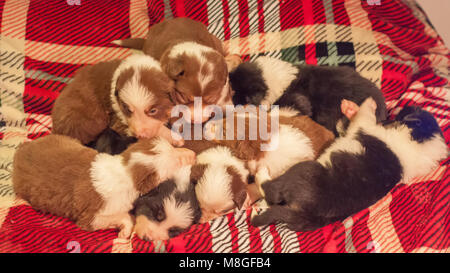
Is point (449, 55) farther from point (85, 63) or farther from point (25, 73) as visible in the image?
point (25, 73)

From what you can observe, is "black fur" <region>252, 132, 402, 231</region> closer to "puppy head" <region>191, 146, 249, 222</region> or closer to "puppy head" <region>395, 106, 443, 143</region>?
"puppy head" <region>191, 146, 249, 222</region>

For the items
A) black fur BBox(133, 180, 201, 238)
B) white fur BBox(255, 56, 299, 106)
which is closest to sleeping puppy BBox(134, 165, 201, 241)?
black fur BBox(133, 180, 201, 238)

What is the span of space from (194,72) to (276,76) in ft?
2.83

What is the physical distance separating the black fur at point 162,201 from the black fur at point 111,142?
0.55m

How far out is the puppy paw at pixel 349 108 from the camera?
3154 millimetres

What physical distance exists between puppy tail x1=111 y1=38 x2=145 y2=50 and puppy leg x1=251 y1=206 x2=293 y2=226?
221 cm

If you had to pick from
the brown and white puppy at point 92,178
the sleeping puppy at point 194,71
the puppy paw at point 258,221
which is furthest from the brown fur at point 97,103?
the puppy paw at point 258,221

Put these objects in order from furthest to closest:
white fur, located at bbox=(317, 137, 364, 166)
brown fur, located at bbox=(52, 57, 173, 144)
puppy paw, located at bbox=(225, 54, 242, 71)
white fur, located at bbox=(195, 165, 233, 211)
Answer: puppy paw, located at bbox=(225, 54, 242, 71) → brown fur, located at bbox=(52, 57, 173, 144) → white fur, located at bbox=(317, 137, 364, 166) → white fur, located at bbox=(195, 165, 233, 211)

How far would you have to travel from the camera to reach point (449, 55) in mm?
3760

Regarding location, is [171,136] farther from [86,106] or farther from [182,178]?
[86,106]

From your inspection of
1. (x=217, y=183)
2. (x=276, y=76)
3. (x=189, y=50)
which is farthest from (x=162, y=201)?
(x=276, y=76)

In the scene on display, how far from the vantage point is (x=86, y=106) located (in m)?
3.10

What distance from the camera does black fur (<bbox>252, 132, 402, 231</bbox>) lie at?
2.56 meters

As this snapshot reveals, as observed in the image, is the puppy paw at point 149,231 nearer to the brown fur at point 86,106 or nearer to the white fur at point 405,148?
the brown fur at point 86,106
